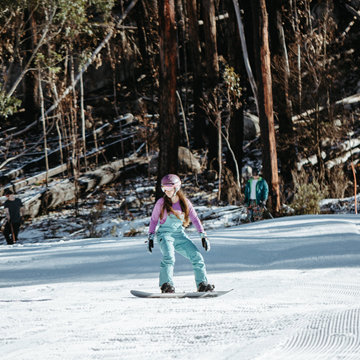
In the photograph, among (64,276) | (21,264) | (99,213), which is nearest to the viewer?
(64,276)

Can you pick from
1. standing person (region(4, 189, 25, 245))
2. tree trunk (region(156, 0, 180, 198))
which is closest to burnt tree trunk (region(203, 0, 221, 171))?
tree trunk (region(156, 0, 180, 198))

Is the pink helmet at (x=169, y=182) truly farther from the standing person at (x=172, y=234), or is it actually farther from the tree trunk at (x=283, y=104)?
the tree trunk at (x=283, y=104)

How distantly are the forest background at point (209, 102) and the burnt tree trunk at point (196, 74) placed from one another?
0.05m

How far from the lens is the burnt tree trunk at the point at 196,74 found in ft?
64.6

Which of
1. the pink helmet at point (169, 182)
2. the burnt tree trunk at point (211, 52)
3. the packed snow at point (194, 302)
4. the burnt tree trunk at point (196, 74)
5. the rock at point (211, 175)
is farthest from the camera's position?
the rock at point (211, 175)

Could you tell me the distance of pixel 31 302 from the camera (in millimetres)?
4879

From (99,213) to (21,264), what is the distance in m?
7.20

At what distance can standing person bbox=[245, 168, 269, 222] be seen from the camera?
11.0 metres

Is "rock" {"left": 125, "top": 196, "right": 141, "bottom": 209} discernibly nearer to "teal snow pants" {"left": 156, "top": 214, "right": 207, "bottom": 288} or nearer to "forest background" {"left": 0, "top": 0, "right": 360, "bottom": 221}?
"forest background" {"left": 0, "top": 0, "right": 360, "bottom": 221}

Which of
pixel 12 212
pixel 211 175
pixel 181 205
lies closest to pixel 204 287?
pixel 181 205

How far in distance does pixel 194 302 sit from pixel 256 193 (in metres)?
6.72

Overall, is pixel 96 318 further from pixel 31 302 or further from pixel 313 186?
pixel 313 186

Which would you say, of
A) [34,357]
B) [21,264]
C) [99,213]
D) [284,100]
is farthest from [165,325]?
[284,100]

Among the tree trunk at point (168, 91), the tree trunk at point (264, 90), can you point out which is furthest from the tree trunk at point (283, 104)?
the tree trunk at point (168, 91)
